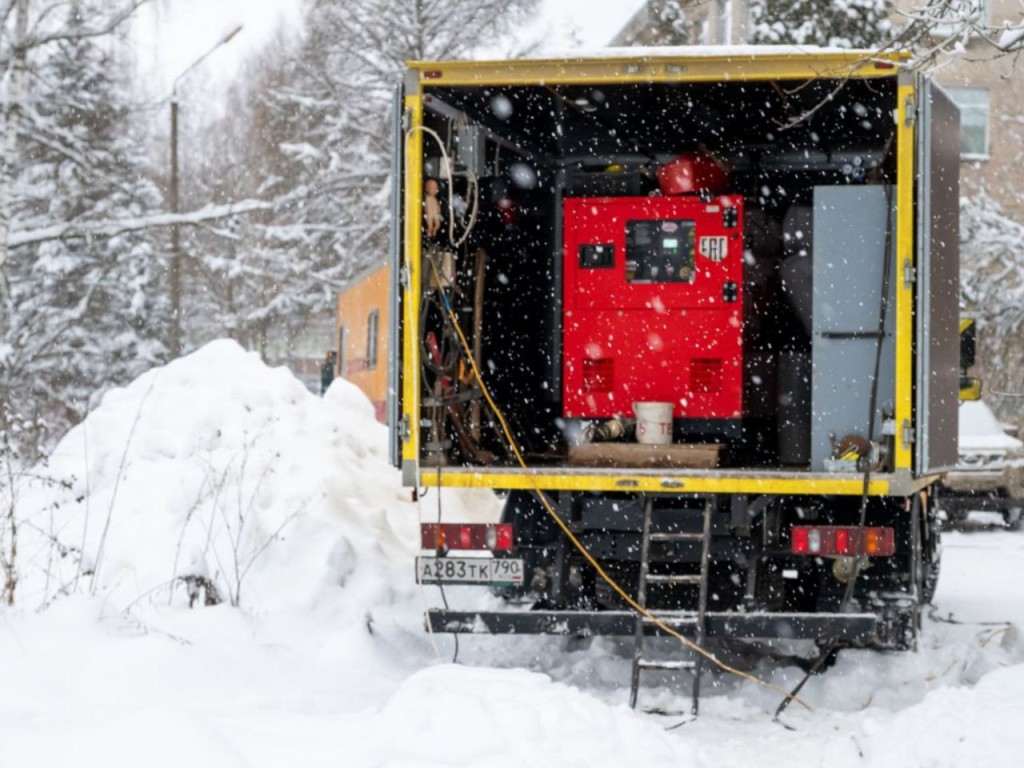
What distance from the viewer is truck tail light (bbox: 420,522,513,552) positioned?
8.06 metres

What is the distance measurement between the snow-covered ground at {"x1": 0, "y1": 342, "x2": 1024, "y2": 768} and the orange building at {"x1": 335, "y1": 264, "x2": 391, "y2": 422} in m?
4.32

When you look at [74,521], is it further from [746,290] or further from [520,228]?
[746,290]

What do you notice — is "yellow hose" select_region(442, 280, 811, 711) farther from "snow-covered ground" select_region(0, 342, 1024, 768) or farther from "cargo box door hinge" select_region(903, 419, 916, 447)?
"cargo box door hinge" select_region(903, 419, 916, 447)

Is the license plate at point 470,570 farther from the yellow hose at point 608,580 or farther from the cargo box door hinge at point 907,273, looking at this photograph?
the cargo box door hinge at point 907,273

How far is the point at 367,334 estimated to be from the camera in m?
20.1

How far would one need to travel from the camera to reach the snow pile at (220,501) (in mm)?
9164

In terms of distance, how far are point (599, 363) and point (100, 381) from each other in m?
24.6

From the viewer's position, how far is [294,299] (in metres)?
38.9

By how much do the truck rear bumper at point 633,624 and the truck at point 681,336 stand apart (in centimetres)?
1

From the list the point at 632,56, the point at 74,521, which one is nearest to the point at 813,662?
the point at 632,56

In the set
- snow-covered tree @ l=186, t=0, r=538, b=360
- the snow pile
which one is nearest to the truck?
the snow pile

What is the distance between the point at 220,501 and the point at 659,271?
347 centimetres

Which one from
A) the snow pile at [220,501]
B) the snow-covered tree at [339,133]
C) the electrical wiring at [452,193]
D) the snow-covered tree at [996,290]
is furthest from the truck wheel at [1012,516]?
the snow-covered tree at [339,133]

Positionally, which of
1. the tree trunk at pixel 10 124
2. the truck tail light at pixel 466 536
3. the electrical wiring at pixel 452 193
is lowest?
the truck tail light at pixel 466 536
